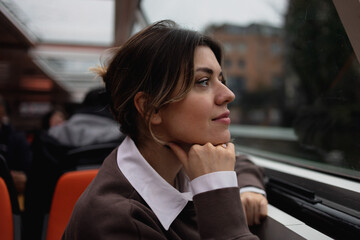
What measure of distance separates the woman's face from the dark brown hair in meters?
0.03

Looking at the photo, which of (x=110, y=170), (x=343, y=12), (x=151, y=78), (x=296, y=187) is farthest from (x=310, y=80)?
(x=110, y=170)

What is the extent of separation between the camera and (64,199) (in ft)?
4.09

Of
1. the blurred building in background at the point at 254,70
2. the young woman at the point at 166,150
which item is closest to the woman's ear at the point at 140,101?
the young woman at the point at 166,150

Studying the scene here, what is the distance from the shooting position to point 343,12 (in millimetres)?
645

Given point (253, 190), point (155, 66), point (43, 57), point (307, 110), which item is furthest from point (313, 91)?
point (43, 57)

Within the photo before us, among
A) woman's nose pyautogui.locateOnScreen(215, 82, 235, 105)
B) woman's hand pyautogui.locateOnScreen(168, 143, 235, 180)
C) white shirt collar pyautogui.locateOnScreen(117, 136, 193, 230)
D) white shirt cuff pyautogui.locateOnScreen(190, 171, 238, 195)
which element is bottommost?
white shirt collar pyautogui.locateOnScreen(117, 136, 193, 230)

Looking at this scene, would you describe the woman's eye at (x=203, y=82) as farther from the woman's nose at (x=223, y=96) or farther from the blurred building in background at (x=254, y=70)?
the blurred building in background at (x=254, y=70)

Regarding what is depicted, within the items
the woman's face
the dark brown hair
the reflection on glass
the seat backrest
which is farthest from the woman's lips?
the seat backrest

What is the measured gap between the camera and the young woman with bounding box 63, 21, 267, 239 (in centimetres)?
64

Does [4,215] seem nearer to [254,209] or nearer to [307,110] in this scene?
[254,209]

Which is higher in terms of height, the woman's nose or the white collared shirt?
the woman's nose

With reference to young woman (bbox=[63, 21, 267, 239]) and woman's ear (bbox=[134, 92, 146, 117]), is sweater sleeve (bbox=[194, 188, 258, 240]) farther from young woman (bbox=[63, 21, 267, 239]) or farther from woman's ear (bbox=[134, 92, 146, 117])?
woman's ear (bbox=[134, 92, 146, 117])

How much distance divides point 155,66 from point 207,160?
29 cm

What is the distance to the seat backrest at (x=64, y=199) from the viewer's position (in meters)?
1.23
